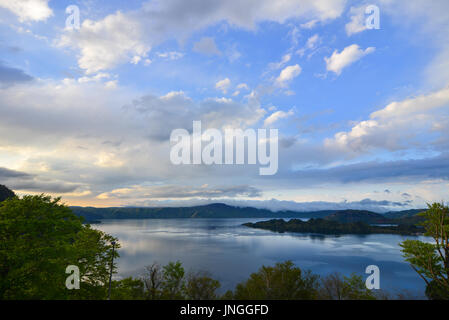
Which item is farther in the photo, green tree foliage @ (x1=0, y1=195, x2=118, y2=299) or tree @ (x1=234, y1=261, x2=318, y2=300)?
tree @ (x1=234, y1=261, x2=318, y2=300)

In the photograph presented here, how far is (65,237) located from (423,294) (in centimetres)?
7033

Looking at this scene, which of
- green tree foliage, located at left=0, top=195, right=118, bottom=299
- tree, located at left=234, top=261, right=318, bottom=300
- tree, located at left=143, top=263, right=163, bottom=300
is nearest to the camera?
green tree foliage, located at left=0, top=195, right=118, bottom=299

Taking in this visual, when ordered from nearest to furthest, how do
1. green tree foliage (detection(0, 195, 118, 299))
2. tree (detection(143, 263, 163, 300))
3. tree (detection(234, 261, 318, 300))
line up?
1. green tree foliage (detection(0, 195, 118, 299))
2. tree (detection(143, 263, 163, 300))
3. tree (detection(234, 261, 318, 300))

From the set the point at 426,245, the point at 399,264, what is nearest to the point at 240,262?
the point at 399,264

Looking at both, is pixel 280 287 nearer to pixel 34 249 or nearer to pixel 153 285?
pixel 153 285

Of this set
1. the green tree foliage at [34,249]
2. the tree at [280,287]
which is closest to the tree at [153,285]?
the green tree foliage at [34,249]

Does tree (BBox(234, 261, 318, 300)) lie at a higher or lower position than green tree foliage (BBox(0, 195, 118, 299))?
lower

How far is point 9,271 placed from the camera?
48.6 feet

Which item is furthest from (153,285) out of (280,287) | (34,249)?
(280,287)

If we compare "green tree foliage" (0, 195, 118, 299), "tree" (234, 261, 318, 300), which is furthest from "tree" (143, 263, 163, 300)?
"tree" (234, 261, 318, 300)

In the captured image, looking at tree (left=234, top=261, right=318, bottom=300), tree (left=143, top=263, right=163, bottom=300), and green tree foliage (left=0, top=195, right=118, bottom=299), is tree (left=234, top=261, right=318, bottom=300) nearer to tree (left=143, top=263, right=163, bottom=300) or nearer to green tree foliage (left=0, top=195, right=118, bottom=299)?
tree (left=143, top=263, right=163, bottom=300)

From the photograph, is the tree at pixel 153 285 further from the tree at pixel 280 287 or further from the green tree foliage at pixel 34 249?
the tree at pixel 280 287

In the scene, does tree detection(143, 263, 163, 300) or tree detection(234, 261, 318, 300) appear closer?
tree detection(143, 263, 163, 300)
